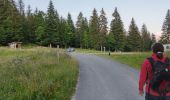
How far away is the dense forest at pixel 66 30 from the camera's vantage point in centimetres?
9212

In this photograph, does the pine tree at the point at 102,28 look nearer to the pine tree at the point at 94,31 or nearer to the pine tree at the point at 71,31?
the pine tree at the point at 94,31

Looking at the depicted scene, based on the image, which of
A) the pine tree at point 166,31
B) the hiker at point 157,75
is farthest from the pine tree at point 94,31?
the hiker at point 157,75

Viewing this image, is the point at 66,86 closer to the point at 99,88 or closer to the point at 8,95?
the point at 99,88

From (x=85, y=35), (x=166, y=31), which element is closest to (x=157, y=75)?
(x=85, y=35)

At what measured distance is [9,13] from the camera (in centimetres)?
9488

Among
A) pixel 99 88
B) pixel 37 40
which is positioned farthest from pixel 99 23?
pixel 99 88

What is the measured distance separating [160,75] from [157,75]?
0.06 metres

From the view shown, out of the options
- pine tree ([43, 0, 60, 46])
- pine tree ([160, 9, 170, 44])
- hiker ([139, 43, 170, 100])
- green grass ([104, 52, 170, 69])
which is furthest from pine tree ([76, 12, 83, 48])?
hiker ([139, 43, 170, 100])

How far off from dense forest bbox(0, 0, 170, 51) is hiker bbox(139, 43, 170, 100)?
8375cm

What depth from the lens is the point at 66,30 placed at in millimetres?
105250

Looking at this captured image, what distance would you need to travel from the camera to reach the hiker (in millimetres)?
6855

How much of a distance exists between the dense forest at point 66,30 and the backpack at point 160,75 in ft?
275

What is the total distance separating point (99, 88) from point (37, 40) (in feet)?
278

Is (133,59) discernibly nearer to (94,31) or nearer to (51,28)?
(51,28)
